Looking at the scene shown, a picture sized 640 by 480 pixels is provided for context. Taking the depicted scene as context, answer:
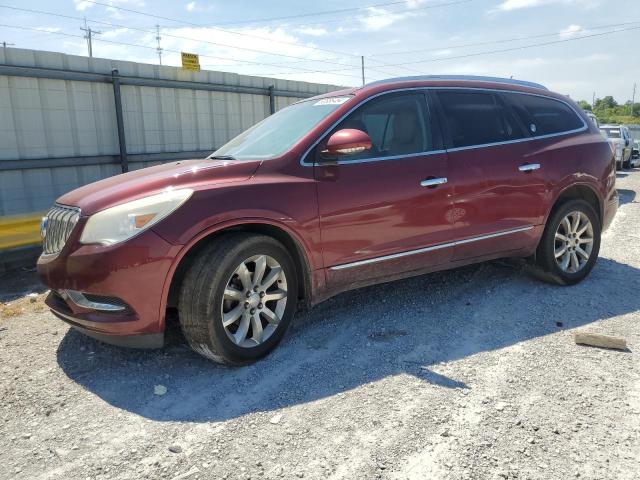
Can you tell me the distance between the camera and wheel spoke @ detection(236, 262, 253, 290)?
10.5ft

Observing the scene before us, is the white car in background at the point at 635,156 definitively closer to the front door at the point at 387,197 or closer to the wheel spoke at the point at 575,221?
the wheel spoke at the point at 575,221

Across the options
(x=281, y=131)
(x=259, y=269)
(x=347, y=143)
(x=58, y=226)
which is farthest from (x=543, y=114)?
(x=58, y=226)

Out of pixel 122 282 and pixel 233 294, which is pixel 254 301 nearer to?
pixel 233 294

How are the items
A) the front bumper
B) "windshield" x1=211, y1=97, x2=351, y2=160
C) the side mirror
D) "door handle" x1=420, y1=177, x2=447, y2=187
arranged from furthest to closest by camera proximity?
"door handle" x1=420, y1=177, x2=447, y2=187 → "windshield" x1=211, y1=97, x2=351, y2=160 → the side mirror → the front bumper

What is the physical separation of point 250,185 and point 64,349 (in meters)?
1.82

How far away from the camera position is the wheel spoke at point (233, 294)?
3184mm

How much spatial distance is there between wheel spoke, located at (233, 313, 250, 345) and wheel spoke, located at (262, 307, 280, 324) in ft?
0.44

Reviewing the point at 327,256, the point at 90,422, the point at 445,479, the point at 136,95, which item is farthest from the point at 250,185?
the point at 136,95

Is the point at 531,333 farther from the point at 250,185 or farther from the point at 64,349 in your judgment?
the point at 64,349

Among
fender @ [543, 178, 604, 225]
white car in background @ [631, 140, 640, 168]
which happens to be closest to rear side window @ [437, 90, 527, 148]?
fender @ [543, 178, 604, 225]

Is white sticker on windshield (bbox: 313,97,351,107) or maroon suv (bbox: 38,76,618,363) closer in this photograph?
maroon suv (bbox: 38,76,618,363)

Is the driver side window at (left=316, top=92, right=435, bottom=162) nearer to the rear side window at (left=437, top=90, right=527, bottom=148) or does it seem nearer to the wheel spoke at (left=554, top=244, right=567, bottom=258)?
the rear side window at (left=437, top=90, right=527, bottom=148)

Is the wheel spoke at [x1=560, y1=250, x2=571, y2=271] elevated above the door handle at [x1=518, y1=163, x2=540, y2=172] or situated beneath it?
situated beneath

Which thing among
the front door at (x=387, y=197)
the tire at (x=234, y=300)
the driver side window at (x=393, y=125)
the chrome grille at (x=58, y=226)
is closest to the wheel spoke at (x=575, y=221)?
the front door at (x=387, y=197)
